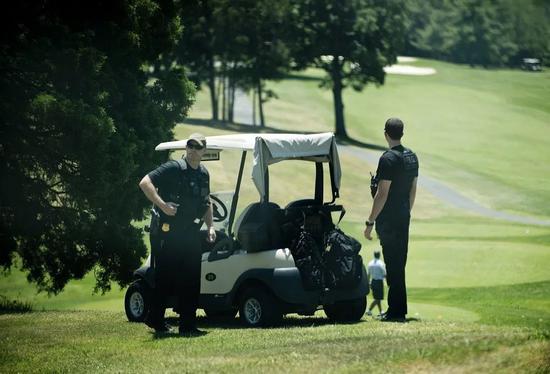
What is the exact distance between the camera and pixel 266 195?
11.5 metres

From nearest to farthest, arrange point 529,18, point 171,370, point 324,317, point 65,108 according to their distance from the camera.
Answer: point 171,370 → point 324,317 → point 65,108 → point 529,18

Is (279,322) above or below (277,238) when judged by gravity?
below

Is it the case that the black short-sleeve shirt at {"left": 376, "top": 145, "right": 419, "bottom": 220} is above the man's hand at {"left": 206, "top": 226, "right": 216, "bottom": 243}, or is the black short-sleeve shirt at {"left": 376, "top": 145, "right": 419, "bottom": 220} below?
above

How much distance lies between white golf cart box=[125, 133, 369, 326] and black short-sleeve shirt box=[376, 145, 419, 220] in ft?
2.66

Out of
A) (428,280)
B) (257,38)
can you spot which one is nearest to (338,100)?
(257,38)

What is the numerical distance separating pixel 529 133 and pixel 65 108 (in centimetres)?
2118

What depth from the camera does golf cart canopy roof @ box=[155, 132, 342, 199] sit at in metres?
11.3

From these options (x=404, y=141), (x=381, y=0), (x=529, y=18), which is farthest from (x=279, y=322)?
(x=381, y=0)

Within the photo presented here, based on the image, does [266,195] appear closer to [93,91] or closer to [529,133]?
[93,91]

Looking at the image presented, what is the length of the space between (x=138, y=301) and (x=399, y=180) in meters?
3.65

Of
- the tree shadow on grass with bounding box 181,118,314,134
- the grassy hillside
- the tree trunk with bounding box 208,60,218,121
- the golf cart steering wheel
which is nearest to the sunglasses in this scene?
the golf cart steering wheel

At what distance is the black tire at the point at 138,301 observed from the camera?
12375 mm

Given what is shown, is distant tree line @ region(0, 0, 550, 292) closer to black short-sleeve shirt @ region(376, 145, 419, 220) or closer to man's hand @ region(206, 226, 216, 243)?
man's hand @ region(206, 226, 216, 243)

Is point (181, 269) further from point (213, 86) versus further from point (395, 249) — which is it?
point (213, 86)
